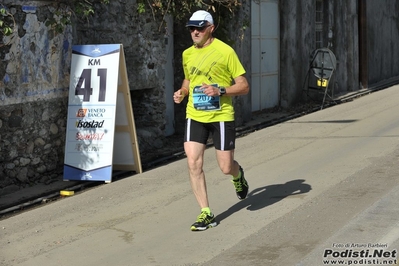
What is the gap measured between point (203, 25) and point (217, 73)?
46cm

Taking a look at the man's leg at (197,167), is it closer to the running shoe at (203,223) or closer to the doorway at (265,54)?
the running shoe at (203,223)

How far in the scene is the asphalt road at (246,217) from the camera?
6957mm

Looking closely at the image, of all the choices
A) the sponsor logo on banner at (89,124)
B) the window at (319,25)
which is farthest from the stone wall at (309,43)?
the sponsor logo on banner at (89,124)

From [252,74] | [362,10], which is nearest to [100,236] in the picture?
[252,74]

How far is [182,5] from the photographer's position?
548 inches

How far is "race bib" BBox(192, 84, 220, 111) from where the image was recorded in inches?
308

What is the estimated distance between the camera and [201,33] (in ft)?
25.7

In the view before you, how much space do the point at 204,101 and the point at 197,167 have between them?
1.94 ft

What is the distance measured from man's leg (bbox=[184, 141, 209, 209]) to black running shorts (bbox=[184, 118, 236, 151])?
2.6 inches

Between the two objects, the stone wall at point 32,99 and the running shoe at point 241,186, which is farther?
the stone wall at point 32,99

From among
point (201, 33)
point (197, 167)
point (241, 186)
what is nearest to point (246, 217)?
point (241, 186)

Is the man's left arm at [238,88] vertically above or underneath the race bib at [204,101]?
above

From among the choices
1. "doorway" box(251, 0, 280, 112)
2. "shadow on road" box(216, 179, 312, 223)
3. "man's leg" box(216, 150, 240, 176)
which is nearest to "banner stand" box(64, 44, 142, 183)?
"shadow on road" box(216, 179, 312, 223)

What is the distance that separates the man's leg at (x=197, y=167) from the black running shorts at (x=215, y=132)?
7cm
